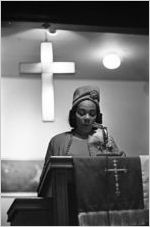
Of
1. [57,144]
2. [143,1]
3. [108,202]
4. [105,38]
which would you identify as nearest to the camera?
[108,202]

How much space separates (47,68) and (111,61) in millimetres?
921

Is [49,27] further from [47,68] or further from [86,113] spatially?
[86,113]

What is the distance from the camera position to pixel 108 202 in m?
3.10

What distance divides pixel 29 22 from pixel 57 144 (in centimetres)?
166

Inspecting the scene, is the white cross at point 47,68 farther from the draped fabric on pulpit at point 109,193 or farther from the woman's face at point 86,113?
the draped fabric on pulpit at point 109,193

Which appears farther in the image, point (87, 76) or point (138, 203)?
point (87, 76)

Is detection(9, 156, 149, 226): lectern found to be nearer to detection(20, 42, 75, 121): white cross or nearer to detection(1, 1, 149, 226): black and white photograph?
detection(1, 1, 149, 226): black and white photograph

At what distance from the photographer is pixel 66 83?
20.3ft

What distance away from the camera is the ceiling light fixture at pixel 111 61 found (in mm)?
6125

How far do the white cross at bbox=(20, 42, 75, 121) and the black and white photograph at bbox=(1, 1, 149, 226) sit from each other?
0.03 ft

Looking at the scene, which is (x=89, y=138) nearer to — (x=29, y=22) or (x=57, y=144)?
(x=57, y=144)

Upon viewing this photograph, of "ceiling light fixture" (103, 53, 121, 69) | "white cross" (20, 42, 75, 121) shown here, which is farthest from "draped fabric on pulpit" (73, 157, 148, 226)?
"ceiling light fixture" (103, 53, 121, 69)

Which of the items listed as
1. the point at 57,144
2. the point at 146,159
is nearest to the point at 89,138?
the point at 57,144

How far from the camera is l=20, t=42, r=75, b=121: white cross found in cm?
557
